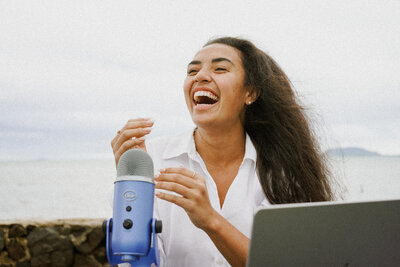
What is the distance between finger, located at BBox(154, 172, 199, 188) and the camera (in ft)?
4.26

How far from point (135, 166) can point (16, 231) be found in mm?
3054

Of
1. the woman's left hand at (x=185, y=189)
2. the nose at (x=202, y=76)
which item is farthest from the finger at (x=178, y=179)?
the nose at (x=202, y=76)

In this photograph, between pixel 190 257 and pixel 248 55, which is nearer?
pixel 190 257

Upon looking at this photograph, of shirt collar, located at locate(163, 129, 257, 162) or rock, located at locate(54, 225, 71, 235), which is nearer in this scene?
Answer: shirt collar, located at locate(163, 129, 257, 162)

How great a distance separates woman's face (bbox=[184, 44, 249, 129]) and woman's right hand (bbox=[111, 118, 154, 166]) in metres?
0.63

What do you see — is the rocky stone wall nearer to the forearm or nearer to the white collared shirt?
the white collared shirt

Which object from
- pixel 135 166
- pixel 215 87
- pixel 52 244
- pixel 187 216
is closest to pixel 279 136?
pixel 215 87

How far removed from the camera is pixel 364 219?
0.96 meters

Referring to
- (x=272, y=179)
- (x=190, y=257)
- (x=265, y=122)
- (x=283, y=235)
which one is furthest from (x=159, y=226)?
(x=265, y=122)

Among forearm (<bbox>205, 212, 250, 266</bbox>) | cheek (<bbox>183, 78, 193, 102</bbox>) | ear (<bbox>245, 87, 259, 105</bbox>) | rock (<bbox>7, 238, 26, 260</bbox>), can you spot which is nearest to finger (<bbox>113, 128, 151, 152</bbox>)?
forearm (<bbox>205, 212, 250, 266</bbox>)

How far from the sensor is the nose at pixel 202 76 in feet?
7.29

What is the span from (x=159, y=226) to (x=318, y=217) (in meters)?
0.50

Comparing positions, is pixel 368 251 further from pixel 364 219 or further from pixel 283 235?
pixel 283 235

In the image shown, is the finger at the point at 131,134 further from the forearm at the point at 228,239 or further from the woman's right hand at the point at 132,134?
the forearm at the point at 228,239
